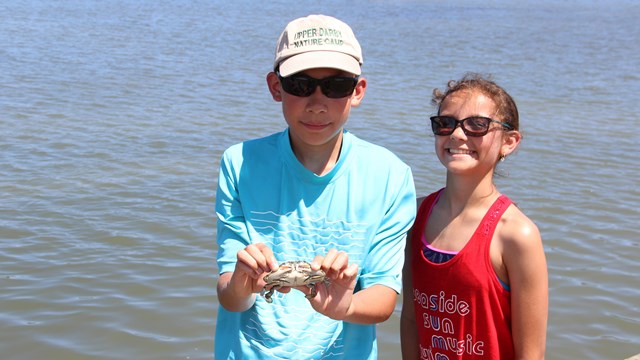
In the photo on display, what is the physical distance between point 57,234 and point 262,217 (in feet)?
17.5

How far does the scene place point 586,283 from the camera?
7.04m

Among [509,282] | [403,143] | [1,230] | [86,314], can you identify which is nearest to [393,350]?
[86,314]

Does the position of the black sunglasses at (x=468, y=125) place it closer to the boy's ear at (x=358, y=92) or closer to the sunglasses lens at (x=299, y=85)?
the boy's ear at (x=358, y=92)

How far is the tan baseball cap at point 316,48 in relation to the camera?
2.80m

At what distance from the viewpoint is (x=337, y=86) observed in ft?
9.36

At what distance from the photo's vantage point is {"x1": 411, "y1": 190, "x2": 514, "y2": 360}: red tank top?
3090mm

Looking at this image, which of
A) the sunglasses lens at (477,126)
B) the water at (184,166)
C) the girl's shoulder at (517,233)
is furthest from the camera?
the water at (184,166)

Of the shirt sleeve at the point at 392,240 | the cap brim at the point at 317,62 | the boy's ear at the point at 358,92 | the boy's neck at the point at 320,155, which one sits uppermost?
the cap brim at the point at 317,62

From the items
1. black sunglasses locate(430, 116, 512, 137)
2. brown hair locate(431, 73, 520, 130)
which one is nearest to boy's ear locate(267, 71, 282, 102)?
black sunglasses locate(430, 116, 512, 137)

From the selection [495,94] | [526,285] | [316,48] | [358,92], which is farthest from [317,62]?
[526,285]

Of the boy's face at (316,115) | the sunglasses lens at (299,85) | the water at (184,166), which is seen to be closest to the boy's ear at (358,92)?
the boy's face at (316,115)

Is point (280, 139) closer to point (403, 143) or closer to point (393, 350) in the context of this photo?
point (393, 350)

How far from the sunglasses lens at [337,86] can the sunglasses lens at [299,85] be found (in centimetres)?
4

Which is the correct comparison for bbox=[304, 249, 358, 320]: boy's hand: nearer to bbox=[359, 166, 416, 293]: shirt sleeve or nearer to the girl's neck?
bbox=[359, 166, 416, 293]: shirt sleeve
